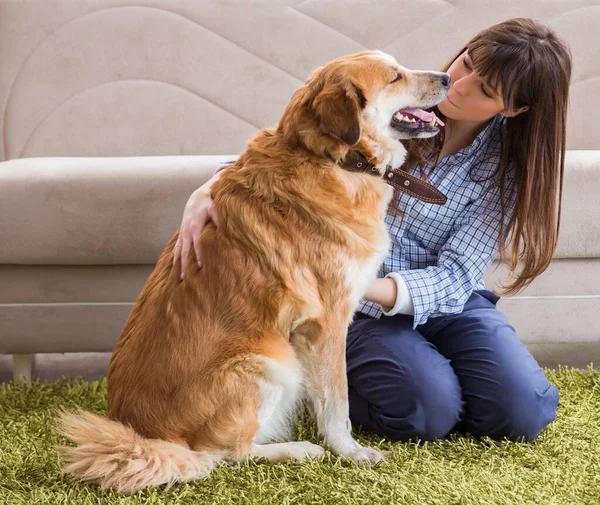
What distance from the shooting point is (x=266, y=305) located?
5.17ft

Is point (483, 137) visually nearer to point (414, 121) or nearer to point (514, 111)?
point (514, 111)

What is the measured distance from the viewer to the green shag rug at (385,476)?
58.6 inches

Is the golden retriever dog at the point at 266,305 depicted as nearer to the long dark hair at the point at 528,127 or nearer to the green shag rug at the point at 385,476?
the green shag rug at the point at 385,476

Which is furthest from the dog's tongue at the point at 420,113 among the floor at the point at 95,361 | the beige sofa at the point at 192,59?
the beige sofa at the point at 192,59

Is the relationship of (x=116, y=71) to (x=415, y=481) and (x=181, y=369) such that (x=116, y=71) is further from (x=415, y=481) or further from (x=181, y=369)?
(x=415, y=481)

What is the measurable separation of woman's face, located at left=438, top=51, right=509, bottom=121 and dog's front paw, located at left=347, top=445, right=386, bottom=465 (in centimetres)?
82

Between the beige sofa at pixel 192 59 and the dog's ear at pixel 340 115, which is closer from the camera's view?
the dog's ear at pixel 340 115

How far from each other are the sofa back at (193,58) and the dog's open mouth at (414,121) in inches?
55.4

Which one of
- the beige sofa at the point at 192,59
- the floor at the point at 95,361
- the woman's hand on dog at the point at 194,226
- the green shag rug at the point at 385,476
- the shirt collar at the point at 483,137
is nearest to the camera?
the green shag rug at the point at 385,476

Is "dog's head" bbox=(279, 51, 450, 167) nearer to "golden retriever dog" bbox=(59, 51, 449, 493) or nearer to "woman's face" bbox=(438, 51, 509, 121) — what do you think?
"golden retriever dog" bbox=(59, 51, 449, 493)

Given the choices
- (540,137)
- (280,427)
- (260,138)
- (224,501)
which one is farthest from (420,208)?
(224,501)

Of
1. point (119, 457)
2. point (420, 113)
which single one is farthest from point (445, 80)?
point (119, 457)

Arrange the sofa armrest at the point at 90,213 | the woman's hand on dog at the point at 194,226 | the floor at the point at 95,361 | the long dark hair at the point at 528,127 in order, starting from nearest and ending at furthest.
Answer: the woman's hand on dog at the point at 194,226, the long dark hair at the point at 528,127, the sofa armrest at the point at 90,213, the floor at the point at 95,361

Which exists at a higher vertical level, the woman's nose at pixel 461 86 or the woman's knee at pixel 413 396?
the woman's nose at pixel 461 86
